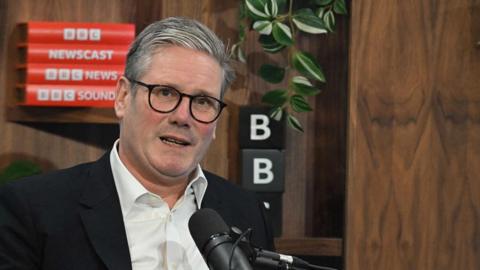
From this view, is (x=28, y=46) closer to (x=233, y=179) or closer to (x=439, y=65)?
(x=233, y=179)

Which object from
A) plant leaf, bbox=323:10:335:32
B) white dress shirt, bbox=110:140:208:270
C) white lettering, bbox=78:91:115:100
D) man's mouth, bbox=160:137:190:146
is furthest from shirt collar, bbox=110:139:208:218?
plant leaf, bbox=323:10:335:32

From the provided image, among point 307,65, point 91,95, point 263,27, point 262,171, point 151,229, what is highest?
point 263,27

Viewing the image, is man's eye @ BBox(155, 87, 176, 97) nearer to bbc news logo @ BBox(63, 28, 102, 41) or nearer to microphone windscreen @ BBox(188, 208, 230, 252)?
microphone windscreen @ BBox(188, 208, 230, 252)

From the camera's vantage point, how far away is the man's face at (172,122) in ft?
5.73

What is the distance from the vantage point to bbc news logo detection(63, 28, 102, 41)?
104 inches

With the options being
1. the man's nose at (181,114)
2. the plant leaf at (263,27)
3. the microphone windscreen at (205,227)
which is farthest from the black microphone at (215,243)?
the plant leaf at (263,27)

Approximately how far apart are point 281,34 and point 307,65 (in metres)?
0.13

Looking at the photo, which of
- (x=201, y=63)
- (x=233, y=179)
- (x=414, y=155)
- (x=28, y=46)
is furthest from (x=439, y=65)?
(x=28, y=46)

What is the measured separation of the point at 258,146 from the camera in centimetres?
274

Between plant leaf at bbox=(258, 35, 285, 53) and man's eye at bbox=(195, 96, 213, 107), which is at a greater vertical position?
plant leaf at bbox=(258, 35, 285, 53)

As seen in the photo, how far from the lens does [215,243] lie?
126cm

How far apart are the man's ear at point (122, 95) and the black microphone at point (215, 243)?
53cm

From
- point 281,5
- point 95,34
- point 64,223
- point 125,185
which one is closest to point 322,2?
point 281,5

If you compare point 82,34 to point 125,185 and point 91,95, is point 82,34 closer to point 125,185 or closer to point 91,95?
point 91,95
